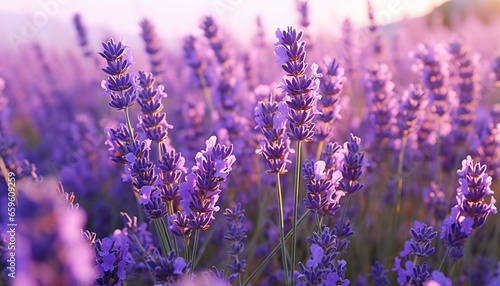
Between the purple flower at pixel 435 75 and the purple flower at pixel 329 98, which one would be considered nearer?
the purple flower at pixel 329 98

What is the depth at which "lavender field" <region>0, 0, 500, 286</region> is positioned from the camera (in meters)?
1.35

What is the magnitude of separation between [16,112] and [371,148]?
17.4 ft

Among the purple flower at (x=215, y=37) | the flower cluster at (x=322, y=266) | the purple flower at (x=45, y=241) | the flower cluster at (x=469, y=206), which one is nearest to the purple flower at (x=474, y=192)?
the flower cluster at (x=469, y=206)

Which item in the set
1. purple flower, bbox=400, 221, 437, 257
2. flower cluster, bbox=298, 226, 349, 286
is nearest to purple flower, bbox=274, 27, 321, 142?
flower cluster, bbox=298, 226, 349, 286

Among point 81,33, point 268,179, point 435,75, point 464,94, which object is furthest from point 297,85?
point 81,33

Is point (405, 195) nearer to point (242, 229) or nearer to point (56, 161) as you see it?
point (242, 229)

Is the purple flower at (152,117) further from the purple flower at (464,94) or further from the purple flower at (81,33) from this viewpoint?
the purple flower at (81,33)

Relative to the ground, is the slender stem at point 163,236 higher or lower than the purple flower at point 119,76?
lower

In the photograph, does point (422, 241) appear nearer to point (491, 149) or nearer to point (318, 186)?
point (318, 186)

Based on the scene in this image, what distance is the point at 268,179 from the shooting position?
2488 millimetres

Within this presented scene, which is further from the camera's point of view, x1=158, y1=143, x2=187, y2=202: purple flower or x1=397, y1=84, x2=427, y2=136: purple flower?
x1=397, y1=84, x2=427, y2=136: purple flower

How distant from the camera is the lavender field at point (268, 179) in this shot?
1.35 metres

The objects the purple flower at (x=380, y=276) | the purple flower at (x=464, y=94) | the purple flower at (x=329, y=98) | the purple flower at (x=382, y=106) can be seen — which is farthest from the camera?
the purple flower at (x=464, y=94)

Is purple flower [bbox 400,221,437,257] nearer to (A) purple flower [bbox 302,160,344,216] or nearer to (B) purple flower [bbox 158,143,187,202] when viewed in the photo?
(A) purple flower [bbox 302,160,344,216]
